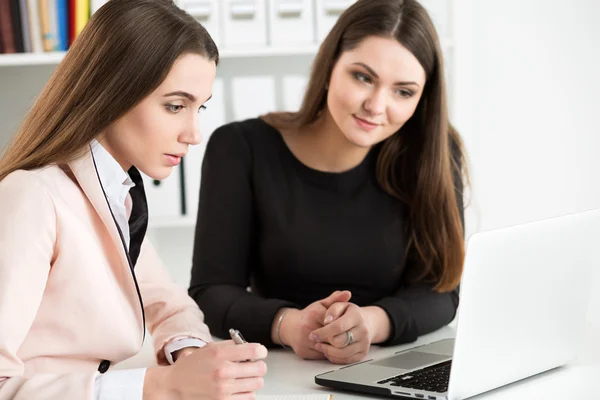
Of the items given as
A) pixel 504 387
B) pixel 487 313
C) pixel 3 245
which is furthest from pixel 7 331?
pixel 504 387

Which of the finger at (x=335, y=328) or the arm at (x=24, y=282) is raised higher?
the arm at (x=24, y=282)

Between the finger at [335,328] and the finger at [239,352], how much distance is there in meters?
0.41

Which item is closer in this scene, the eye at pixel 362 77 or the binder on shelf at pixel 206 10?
the eye at pixel 362 77

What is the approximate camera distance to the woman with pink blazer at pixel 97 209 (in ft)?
3.32

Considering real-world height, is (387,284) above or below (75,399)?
below

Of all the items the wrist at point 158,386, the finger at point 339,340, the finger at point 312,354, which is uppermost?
the wrist at point 158,386

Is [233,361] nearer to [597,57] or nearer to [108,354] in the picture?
[108,354]

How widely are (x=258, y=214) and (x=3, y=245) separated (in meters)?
0.89

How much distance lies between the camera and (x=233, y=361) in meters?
1.02

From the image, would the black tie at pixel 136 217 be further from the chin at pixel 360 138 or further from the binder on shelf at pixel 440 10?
the binder on shelf at pixel 440 10

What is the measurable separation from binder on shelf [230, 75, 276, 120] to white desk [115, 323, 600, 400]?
1308 millimetres

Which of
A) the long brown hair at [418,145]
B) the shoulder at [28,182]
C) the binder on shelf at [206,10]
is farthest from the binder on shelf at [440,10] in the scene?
the shoulder at [28,182]

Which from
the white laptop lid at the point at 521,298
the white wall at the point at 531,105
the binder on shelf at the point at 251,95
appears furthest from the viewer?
the white wall at the point at 531,105

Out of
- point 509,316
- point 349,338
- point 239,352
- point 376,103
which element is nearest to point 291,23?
point 376,103
